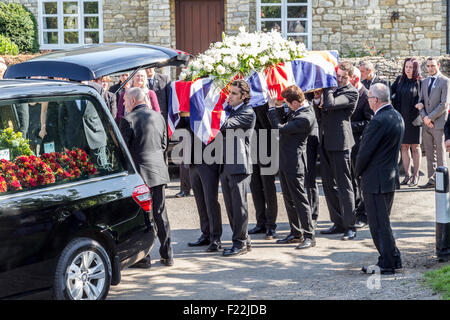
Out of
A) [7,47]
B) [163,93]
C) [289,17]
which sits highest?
[289,17]

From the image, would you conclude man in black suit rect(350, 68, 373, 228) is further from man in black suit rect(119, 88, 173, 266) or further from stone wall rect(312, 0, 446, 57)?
stone wall rect(312, 0, 446, 57)

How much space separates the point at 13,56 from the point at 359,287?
42.0 feet

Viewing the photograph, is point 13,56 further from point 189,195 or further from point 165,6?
point 189,195

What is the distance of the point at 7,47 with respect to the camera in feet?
58.9

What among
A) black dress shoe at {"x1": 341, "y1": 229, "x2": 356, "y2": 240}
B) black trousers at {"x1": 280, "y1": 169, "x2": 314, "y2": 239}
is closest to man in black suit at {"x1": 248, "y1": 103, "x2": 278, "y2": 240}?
black trousers at {"x1": 280, "y1": 169, "x2": 314, "y2": 239}

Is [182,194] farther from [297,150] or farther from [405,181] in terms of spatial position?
[405,181]

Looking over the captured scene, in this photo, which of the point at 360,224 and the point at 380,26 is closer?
the point at 360,224

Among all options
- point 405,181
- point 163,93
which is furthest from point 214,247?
point 405,181

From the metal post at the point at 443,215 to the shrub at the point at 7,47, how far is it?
43.7ft

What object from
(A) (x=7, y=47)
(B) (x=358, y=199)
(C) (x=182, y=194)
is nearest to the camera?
(B) (x=358, y=199)

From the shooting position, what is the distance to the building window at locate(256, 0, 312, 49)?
20.0 meters

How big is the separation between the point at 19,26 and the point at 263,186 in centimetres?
1248

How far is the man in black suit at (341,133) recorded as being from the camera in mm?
8703

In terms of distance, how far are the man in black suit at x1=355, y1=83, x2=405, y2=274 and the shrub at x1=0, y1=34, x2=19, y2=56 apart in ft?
42.5
